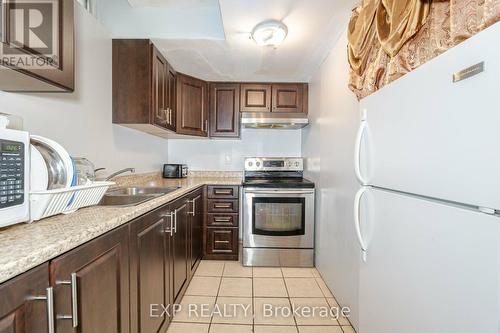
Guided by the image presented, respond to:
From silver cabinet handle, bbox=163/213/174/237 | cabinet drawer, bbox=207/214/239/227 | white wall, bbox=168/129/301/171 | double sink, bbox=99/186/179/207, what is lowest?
cabinet drawer, bbox=207/214/239/227

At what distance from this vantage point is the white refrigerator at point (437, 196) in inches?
24.1

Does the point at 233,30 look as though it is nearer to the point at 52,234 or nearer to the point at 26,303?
the point at 52,234

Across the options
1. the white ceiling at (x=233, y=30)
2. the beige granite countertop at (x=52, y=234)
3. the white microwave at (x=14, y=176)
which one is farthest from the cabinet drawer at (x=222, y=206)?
the white microwave at (x=14, y=176)

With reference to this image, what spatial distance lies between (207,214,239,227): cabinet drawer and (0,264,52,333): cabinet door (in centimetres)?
220

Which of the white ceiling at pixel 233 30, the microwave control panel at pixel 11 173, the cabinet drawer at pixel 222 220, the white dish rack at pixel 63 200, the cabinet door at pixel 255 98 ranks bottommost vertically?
the cabinet drawer at pixel 222 220

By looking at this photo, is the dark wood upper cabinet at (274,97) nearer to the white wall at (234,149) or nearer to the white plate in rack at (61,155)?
the white wall at (234,149)

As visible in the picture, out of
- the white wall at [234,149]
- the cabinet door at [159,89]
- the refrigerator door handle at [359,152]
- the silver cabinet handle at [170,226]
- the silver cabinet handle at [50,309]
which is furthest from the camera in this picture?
the white wall at [234,149]

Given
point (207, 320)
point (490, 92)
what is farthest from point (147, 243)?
point (490, 92)

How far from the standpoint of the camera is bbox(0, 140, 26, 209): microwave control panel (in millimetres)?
685

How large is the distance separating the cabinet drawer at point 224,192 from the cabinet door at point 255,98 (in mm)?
1073

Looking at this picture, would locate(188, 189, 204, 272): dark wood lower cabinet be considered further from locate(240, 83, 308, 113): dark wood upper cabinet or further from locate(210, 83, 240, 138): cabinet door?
locate(240, 83, 308, 113): dark wood upper cabinet

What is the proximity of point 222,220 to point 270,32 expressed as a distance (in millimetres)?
1970

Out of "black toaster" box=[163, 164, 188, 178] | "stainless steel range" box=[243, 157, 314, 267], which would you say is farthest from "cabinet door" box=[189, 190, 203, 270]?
"black toaster" box=[163, 164, 188, 178]

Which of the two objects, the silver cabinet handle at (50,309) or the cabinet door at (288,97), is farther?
the cabinet door at (288,97)
